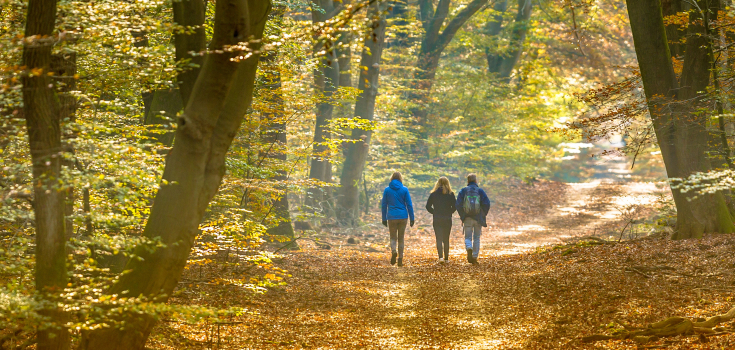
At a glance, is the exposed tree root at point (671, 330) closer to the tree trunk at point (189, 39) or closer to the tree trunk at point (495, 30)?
the tree trunk at point (189, 39)

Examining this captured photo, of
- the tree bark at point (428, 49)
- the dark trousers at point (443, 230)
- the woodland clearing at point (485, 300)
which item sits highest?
the tree bark at point (428, 49)

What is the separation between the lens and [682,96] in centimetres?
930

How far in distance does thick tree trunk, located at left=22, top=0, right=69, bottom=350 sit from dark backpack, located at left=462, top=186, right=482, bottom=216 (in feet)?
26.3

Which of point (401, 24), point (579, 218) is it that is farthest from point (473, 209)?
Answer: point (401, 24)

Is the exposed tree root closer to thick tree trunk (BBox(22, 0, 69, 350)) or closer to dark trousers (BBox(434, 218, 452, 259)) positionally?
thick tree trunk (BBox(22, 0, 69, 350))

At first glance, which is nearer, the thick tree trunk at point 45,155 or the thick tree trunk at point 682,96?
the thick tree trunk at point 45,155

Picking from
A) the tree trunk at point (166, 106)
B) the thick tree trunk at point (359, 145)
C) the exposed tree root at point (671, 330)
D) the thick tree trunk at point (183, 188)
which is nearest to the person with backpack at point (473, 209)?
the exposed tree root at point (671, 330)

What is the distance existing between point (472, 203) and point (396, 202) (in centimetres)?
152

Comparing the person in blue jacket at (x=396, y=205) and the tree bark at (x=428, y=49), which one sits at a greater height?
the tree bark at (x=428, y=49)

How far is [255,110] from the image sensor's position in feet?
28.9

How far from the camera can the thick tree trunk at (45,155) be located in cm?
402

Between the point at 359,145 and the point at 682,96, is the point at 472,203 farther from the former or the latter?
the point at 359,145

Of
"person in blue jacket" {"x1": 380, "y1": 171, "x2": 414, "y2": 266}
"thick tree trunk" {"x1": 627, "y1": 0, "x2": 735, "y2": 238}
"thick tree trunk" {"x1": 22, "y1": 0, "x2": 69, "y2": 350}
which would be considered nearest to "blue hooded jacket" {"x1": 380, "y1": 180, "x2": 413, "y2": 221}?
"person in blue jacket" {"x1": 380, "y1": 171, "x2": 414, "y2": 266}

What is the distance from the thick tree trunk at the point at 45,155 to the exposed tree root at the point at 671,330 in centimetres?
489
